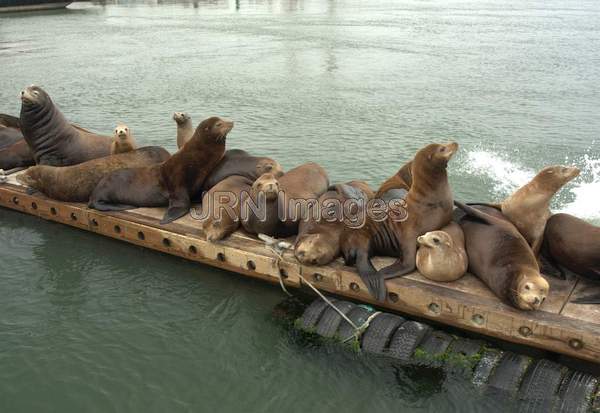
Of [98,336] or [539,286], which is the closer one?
[539,286]

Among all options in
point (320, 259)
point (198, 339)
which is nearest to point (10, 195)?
point (198, 339)

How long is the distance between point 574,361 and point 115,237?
453 cm

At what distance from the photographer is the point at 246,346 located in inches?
190

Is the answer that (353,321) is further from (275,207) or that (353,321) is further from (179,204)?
(179,204)

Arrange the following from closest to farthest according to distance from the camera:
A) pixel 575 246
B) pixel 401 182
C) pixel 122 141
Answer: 1. pixel 575 246
2. pixel 401 182
3. pixel 122 141

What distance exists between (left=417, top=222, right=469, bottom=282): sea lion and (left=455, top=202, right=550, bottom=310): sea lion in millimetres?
146

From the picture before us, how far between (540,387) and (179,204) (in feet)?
12.6

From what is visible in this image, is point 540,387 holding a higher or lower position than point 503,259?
lower

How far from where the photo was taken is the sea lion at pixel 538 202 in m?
4.71

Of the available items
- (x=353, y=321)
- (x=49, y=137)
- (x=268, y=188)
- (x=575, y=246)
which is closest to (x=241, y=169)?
(x=268, y=188)

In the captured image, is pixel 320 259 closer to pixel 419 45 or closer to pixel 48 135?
pixel 48 135

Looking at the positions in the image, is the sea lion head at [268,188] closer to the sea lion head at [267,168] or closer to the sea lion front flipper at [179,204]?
the sea lion head at [267,168]

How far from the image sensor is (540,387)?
3926mm

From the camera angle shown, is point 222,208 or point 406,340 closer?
point 406,340
